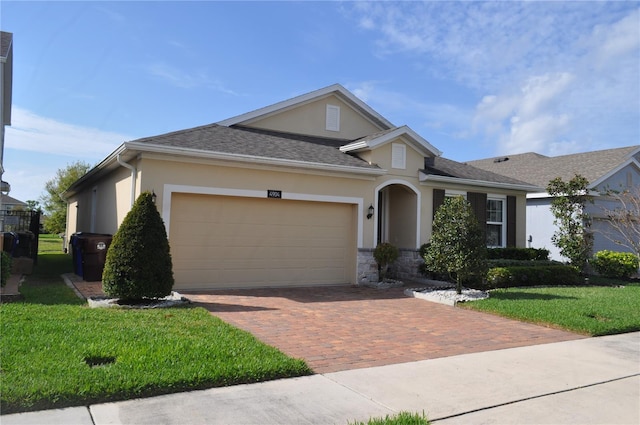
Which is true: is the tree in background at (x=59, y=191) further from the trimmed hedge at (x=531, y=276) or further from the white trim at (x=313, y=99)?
the trimmed hedge at (x=531, y=276)

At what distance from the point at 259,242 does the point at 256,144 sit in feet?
8.88

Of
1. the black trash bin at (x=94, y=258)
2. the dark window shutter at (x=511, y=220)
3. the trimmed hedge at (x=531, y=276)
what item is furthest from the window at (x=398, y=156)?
the black trash bin at (x=94, y=258)

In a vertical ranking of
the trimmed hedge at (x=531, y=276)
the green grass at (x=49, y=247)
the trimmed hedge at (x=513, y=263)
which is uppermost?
the trimmed hedge at (x=513, y=263)

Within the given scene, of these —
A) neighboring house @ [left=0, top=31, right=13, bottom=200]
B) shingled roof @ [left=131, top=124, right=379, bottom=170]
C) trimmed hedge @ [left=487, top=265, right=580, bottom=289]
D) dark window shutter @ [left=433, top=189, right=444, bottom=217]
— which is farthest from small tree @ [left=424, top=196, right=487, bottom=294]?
neighboring house @ [left=0, top=31, right=13, bottom=200]

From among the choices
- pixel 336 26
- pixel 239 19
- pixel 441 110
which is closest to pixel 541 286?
pixel 441 110

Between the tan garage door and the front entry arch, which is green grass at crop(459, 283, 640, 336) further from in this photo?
the tan garage door

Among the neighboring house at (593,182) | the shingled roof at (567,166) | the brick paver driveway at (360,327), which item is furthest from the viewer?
the shingled roof at (567,166)

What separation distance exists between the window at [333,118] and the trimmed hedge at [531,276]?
23.0 ft

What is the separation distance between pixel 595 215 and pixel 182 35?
17.4 meters

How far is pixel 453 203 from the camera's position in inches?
440

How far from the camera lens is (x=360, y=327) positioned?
769 cm

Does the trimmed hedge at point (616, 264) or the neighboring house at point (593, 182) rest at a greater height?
the neighboring house at point (593, 182)

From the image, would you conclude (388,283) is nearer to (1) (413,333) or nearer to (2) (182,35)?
(1) (413,333)

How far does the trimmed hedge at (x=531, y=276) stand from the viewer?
12.5 m
